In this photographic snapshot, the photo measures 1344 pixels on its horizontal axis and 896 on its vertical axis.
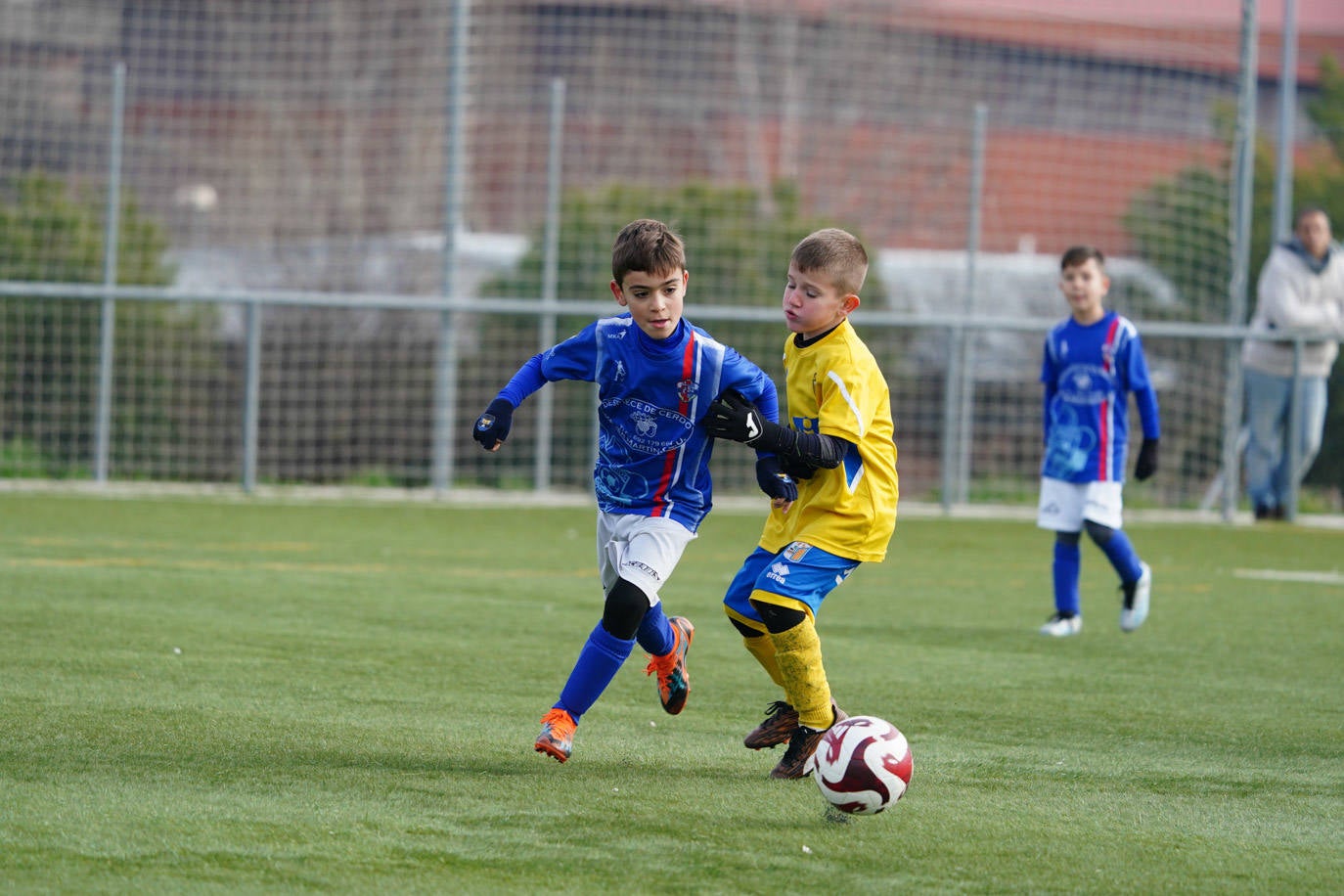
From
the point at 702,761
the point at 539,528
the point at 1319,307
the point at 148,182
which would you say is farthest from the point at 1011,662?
the point at 148,182

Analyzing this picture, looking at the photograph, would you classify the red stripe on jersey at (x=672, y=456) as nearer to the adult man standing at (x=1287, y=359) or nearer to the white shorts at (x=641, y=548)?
the white shorts at (x=641, y=548)

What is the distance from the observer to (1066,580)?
7375 mm

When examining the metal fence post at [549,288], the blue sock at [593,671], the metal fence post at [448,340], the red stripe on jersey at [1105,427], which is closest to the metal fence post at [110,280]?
the metal fence post at [448,340]

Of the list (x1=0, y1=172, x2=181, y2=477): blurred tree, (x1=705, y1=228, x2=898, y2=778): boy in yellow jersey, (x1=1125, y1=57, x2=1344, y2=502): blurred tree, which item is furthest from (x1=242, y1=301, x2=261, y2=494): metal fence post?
(x1=705, y1=228, x2=898, y2=778): boy in yellow jersey

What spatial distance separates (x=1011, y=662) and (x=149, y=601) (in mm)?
3568

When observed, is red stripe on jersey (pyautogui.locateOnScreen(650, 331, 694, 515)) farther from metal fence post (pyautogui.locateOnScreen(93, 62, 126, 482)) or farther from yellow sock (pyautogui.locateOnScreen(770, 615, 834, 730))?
metal fence post (pyautogui.locateOnScreen(93, 62, 126, 482))

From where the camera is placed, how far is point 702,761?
4.51 m

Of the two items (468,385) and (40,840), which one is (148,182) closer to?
(468,385)

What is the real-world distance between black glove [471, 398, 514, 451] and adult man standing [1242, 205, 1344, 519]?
9.09 m

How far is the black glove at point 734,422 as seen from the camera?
14.3 ft

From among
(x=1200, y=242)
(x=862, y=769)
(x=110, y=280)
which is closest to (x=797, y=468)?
(x=862, y=769)

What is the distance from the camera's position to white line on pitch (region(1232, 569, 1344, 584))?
30.7ft

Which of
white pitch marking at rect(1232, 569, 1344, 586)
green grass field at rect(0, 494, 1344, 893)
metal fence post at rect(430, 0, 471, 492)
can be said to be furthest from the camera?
metal fence post at rect(430, 0, 471, 492)

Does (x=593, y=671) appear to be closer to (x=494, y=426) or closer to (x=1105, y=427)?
(x=494, y=426)
